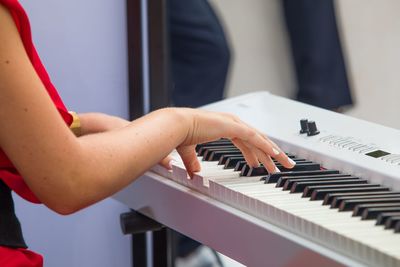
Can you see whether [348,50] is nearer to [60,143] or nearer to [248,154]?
[248,154]

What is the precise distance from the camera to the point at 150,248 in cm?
206

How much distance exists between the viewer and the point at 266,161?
49.9 inches

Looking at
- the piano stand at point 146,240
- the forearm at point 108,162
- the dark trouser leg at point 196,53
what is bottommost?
the piano stand at point 146,240

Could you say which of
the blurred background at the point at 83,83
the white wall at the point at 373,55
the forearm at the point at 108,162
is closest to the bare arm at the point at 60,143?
the forearm at the point at 108,162

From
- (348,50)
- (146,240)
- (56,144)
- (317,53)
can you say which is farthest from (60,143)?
(348,50)

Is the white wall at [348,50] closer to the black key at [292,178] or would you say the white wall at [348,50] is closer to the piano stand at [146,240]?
the piano stand at [146,240]

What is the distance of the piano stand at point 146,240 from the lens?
158 cm

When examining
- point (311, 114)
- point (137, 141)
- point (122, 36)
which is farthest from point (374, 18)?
point (137, 141)

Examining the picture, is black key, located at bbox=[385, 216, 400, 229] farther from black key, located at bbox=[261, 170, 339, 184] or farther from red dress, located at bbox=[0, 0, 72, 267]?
red dress, located at bbox=[0, 0, 72, 267]

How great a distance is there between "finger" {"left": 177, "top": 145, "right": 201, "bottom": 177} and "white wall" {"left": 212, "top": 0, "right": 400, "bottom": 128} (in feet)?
5.28

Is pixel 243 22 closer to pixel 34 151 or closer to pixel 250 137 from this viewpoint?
pixel 250 137

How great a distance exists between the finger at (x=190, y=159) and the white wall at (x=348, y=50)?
1609 millimetres

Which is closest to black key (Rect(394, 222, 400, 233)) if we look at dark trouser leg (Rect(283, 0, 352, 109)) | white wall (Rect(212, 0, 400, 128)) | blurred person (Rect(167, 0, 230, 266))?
blurred person (Rect(167, 0, 230, 266))

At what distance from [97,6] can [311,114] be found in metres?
0.60
